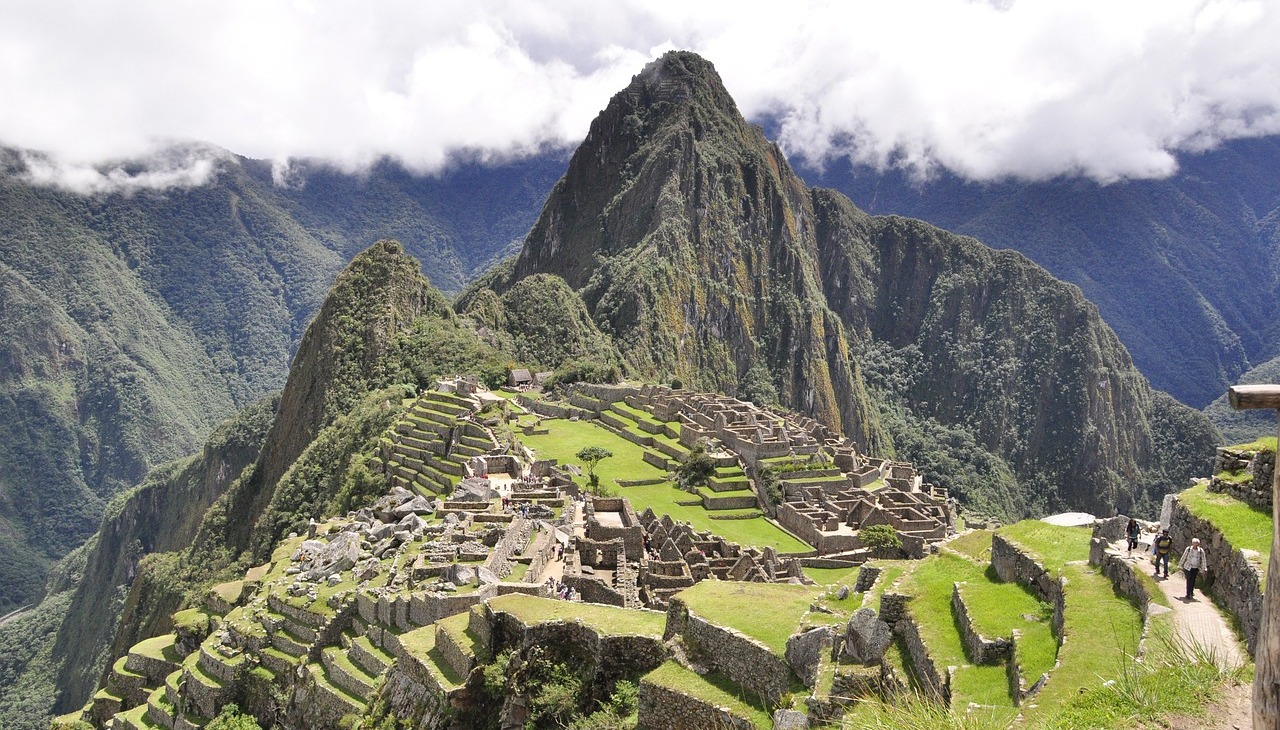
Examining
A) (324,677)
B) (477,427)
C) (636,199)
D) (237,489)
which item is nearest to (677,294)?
(636,199)

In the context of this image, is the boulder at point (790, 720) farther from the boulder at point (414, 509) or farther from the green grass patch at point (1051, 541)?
the boulder at point (414, 509)

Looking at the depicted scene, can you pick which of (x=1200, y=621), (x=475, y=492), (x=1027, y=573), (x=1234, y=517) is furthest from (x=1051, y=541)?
(x=475, y=492)

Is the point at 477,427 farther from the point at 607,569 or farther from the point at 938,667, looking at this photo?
the point at 938,667

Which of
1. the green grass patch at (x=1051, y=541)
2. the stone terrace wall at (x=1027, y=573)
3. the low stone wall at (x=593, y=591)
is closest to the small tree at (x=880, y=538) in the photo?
the low stone wall at (x=593, y=591)

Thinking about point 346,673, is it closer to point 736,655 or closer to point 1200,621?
point 736,655

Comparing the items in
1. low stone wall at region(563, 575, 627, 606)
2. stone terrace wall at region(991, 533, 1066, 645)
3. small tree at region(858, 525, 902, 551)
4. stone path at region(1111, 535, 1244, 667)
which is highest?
stone path at region(1111, 535, 1244, 667)

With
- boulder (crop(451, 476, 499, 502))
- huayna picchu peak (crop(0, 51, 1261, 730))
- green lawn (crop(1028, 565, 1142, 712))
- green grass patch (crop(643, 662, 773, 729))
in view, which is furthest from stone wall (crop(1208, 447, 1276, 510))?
boulder (crop(451, 476, 499, 502))

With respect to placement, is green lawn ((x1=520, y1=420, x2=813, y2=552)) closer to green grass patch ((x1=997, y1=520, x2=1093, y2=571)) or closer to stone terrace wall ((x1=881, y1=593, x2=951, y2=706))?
green grass patch ((x1=997, y1=520, x2=1093, y2=571))
